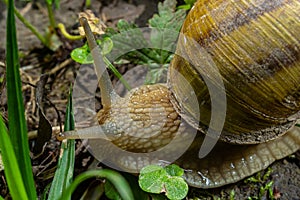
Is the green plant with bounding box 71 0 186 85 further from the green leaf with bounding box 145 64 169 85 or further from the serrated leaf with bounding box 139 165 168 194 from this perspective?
the serrated leaf with bounding box 139 165 168 194

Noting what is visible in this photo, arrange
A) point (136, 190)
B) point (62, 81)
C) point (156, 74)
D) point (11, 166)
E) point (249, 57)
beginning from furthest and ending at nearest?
point (62, 81) < point (156, 74) < point (136, 190) < point (249, 57) < point (11, 166)

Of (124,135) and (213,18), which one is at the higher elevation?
(213,18)

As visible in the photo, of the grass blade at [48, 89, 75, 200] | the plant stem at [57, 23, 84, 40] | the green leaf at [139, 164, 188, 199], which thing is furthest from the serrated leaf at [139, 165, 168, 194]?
Result: the plant stem at [57, 23, 84, 40]

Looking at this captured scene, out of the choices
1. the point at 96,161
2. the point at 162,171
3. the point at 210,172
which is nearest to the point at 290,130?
the point at 210,172

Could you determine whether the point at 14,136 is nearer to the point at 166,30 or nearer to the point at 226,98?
the point at 226,98

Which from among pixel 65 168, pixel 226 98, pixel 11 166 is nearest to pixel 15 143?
pixel 11 166

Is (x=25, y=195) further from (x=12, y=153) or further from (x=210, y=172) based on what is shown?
(x=210, y=172)

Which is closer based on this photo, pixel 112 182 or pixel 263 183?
pixel 112 182
